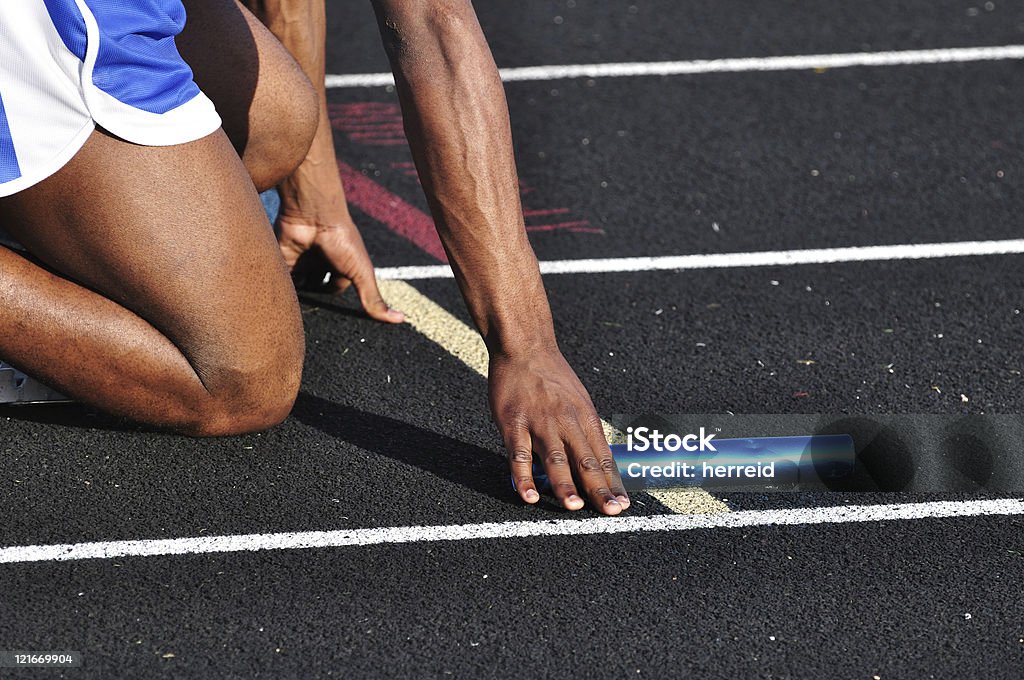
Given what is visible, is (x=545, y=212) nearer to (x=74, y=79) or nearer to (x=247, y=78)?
(x=247, y=78)

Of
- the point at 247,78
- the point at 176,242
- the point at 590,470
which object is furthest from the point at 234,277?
the point at 590,470

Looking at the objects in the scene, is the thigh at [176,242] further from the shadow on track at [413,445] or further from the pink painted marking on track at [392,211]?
the pink painted marking on track at [392,211]

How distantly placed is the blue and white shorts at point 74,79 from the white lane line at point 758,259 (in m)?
1.22

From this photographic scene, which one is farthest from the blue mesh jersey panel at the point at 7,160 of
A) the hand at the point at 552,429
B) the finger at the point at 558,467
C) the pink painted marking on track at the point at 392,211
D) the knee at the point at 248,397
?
the pink painted marking on track at the point at 392,211

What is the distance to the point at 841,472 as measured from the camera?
2607mm

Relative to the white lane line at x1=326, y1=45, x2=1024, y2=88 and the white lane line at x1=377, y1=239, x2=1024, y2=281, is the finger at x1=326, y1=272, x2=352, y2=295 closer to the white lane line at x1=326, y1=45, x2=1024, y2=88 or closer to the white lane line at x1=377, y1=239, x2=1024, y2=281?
the white lane line at x1=377, y1=239, x2=1024, y2=281

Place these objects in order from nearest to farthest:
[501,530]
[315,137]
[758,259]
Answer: [501,530] < [315,137] < [758,259]

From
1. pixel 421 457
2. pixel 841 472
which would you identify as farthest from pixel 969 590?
pixel 421 457

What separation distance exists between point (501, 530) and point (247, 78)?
4.04 feet

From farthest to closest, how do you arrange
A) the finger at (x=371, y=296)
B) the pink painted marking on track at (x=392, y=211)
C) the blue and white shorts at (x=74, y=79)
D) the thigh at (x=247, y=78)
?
1. the pink painted marking on track at (x=392, y=211)
2. the finger at (x=371, y=296)
3. the thigh at (x=247, y=78)
4. the blue and white shorts at (x=74, y=79)

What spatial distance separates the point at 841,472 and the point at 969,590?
0.40 m

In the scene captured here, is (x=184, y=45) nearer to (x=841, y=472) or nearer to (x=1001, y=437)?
(x=841, y=472)

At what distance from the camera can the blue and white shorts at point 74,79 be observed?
7.17ft

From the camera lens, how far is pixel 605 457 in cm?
240
